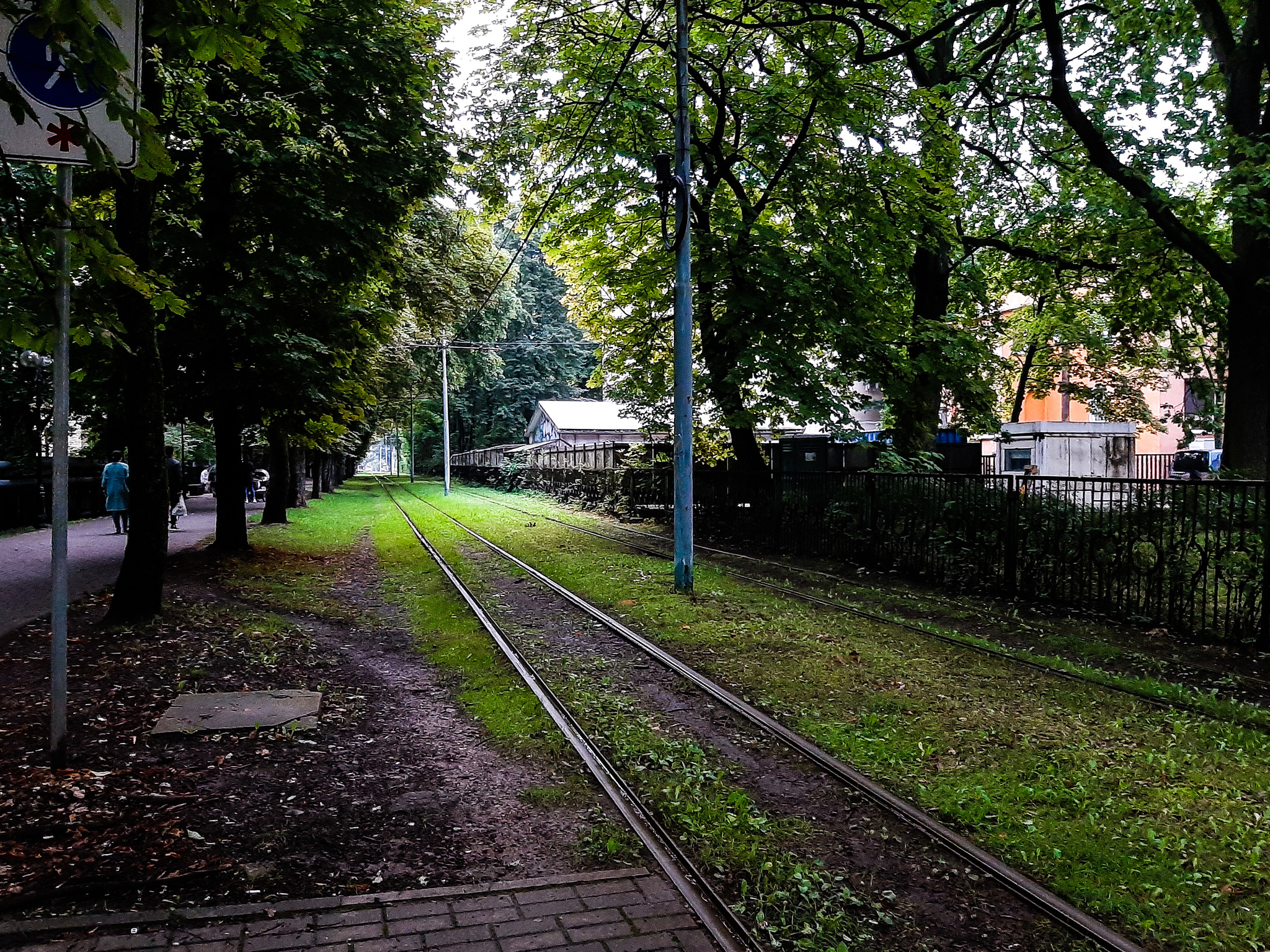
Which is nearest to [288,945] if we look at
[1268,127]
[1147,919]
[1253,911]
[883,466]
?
[1147,919]

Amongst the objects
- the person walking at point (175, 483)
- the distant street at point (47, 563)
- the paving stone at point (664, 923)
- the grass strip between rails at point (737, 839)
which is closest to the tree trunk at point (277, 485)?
the distant street at point (47, 563)

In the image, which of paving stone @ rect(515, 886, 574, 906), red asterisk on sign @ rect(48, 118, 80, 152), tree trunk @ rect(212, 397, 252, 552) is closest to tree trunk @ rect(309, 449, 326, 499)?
tree trunk @ rect(212, 397, 252, 552)

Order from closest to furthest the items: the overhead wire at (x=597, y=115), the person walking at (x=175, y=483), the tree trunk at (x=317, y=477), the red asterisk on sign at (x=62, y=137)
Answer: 1. the red asterisk on sign at (x=62, y=137)
2. the overhead wire at (x=597, y=115)
3. the person walking at (x=175, y=483)
4. the tree trunk at (x=317, y=477)

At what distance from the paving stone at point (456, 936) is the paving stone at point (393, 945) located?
0.13ft

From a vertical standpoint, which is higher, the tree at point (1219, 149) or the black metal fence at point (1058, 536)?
the tree at point (1219, 149)

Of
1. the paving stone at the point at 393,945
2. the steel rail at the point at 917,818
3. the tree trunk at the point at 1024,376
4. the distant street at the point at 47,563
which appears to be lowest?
the steel rail at the point at 917,818

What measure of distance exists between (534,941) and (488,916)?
0.91 ft

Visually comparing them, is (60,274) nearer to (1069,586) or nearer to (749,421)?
(1069,586)

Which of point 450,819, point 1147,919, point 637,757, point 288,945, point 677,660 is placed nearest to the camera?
point 288,945

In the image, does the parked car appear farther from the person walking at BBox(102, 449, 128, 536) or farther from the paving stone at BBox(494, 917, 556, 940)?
the person walking at BBox(102, 449, 128, 536)

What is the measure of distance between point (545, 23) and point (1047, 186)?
1039cm

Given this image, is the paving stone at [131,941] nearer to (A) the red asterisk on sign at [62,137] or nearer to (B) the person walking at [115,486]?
(A) the red asterisk on sign at [62,137]

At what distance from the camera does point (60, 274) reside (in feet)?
12.6

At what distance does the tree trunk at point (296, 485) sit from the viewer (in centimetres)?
2885
